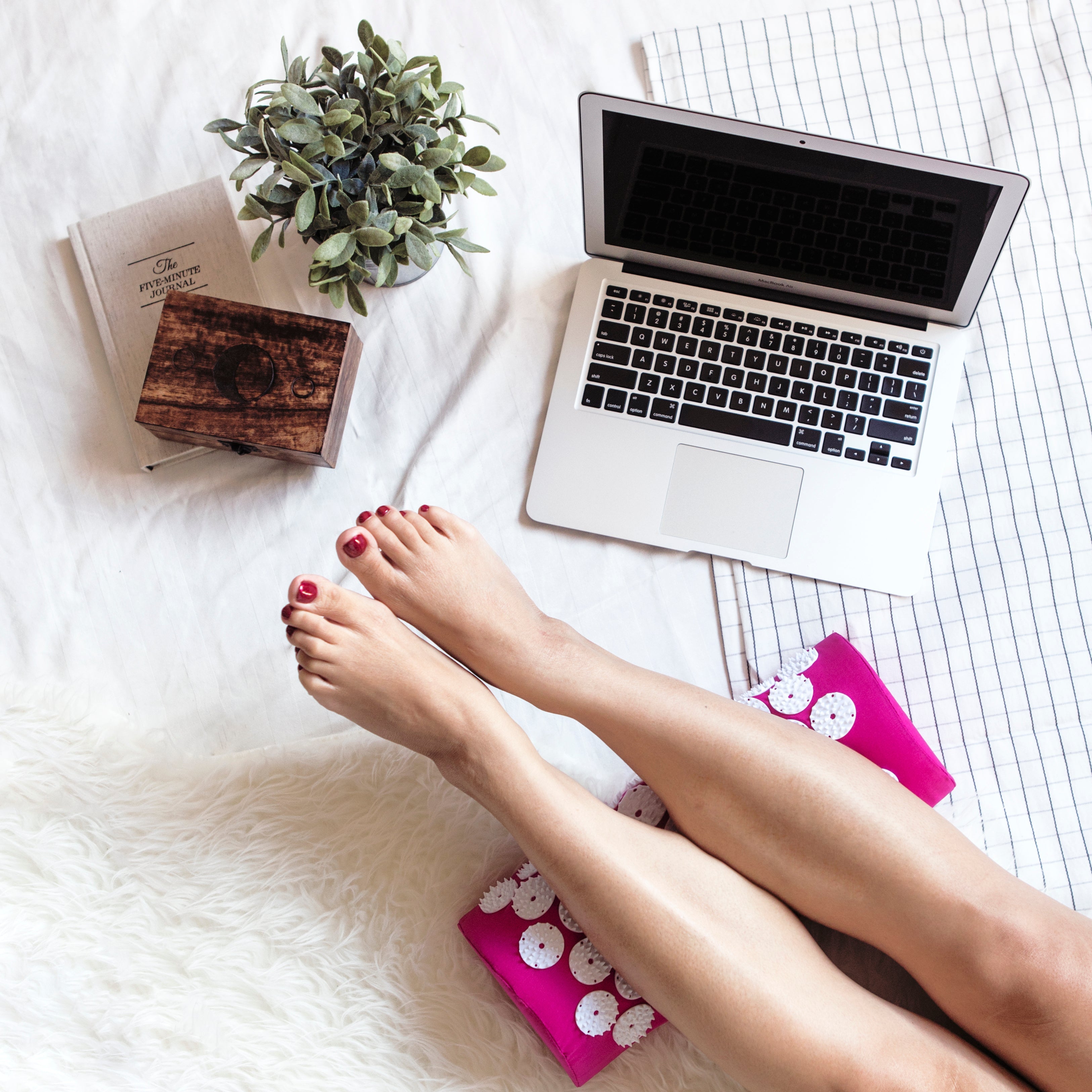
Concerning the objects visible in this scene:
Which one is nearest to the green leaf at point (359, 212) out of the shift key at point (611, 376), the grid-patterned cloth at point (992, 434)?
the shift key at point (611, 376)

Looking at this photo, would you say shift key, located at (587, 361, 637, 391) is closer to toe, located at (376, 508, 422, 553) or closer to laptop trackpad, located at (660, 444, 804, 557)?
laptop trackpad, located at (660, 444, 804, 557)

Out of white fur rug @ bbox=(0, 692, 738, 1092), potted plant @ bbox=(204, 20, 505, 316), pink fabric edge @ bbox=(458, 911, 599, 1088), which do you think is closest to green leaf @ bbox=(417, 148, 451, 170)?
potted plant @ bbox=(204, 20, 505, 316)

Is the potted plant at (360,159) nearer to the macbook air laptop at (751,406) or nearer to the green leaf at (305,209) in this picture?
the green leaf at (305,209)

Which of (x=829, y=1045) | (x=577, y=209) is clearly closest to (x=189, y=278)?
(x=577, y=209)

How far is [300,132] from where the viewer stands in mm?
642

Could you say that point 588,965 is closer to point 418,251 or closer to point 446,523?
point 446,523

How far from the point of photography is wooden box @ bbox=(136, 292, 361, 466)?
0.75m

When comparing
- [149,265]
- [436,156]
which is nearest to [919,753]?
[436,156]

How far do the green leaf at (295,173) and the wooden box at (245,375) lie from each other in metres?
0.12

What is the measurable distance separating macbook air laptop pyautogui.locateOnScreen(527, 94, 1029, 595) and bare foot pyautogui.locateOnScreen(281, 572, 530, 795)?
17 centimetres

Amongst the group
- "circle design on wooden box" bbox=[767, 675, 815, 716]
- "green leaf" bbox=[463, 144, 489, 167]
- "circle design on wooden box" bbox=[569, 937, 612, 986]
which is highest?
"green leaf" bbox=[463, 144, 489, 167]

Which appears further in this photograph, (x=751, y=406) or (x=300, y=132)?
(x=751, y=406)

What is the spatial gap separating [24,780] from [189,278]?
0.48 meters

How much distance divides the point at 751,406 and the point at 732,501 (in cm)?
9
